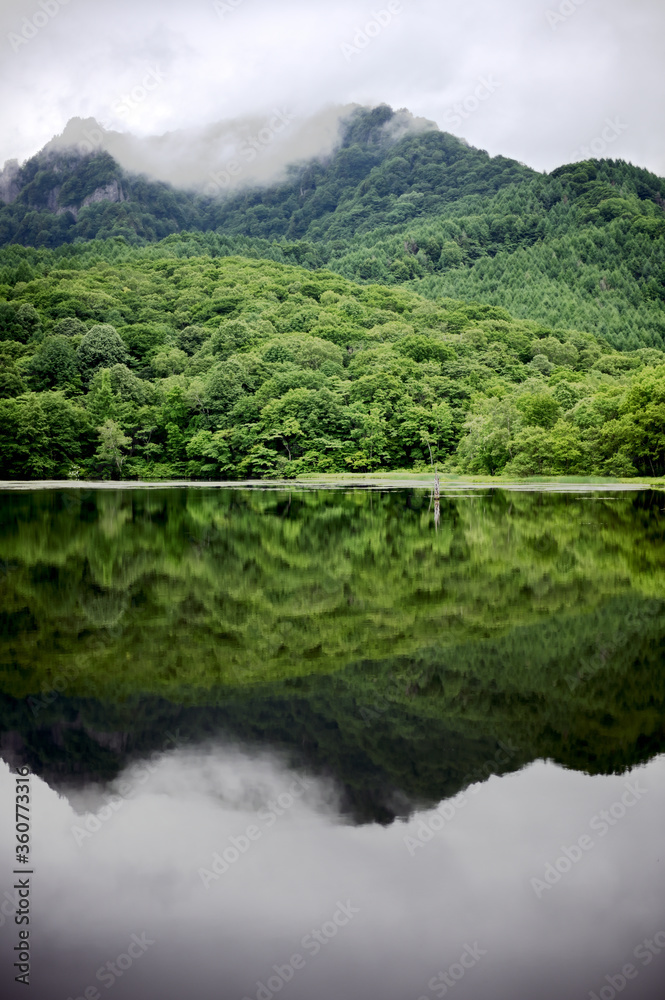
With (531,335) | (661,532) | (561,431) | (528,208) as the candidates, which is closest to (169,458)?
(561,431)

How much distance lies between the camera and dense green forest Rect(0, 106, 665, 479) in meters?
69.8

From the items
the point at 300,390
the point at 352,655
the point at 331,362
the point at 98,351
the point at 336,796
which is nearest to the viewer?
the point at 336,796

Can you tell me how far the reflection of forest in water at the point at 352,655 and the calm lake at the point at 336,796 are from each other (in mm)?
41

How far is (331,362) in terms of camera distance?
302ft

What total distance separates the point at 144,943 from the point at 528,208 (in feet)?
655

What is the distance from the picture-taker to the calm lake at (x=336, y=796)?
157 inches

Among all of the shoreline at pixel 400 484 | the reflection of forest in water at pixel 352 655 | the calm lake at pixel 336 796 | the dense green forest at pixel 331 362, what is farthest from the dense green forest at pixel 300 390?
the calm lake at pixel 336 796

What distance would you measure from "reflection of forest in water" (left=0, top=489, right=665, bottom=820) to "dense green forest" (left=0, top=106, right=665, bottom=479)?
45.2 metres

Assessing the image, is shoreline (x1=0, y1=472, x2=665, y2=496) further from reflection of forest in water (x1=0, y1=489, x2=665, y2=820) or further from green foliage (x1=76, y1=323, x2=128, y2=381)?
green foliage (x1=76, y1=323, x2=128, y2=381)

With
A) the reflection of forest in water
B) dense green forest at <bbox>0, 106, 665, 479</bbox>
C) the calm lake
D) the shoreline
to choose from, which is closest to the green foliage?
dense green forest at <bbox>0, 106, 665, 479</bbox>

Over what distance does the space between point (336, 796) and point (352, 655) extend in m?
3.55

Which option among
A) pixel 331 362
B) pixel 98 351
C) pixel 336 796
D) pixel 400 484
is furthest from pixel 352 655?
pixel 98 351

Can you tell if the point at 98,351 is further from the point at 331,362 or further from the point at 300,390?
→ the point at 300,390

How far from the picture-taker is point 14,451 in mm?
75062
